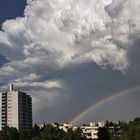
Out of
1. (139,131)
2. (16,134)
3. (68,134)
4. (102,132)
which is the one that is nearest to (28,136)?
(16,134)

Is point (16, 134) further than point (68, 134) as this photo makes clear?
Yes

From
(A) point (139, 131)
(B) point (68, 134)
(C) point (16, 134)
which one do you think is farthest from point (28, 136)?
(A) point (139, 131)

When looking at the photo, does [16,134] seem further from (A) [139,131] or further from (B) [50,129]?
(A) [139,131]

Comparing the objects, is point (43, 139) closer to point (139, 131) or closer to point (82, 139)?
point (82, 139)

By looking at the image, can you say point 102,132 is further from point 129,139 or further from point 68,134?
point 129,139

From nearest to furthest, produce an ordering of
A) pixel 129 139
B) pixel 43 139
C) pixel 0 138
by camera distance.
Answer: pixel 129 139 < pixel 43 139 < pixel 0 138

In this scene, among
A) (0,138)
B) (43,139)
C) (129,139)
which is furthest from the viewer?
(0,138)

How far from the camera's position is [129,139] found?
328 ft

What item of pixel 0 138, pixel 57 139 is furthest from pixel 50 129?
pixel 0 138

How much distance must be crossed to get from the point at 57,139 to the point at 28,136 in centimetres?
4716

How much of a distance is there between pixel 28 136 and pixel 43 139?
4759 cm

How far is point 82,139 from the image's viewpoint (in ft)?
405

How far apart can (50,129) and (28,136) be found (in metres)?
46.4

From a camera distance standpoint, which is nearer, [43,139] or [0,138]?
[43,139]
